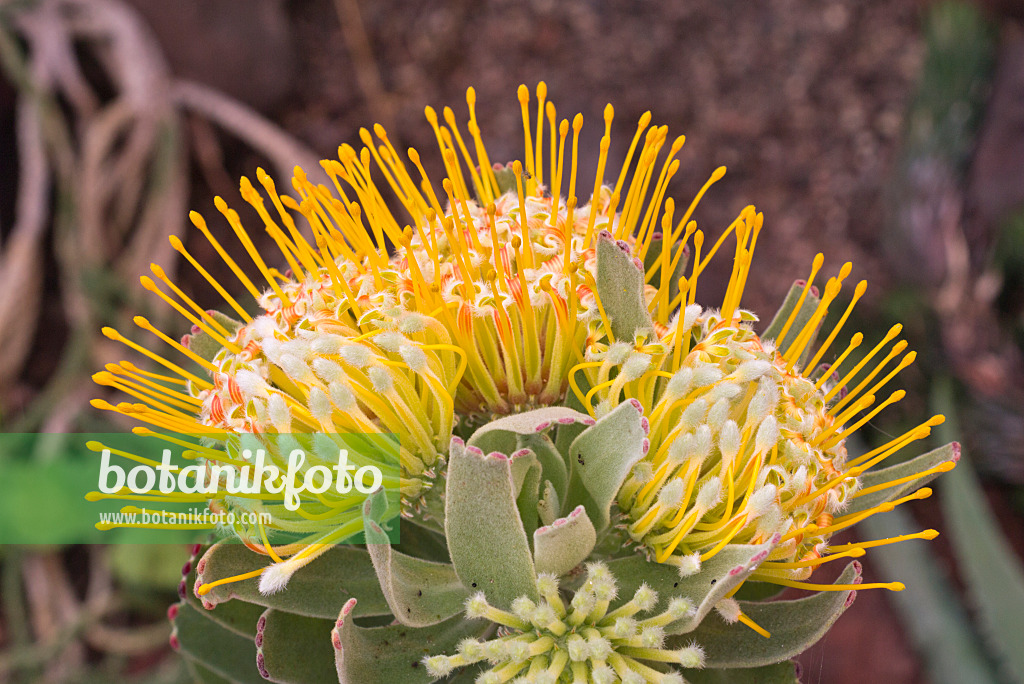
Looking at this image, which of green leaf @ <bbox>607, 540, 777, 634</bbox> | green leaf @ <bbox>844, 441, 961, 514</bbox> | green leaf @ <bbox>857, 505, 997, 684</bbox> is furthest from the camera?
green leaf @ <bbox>857, 505, 997, 684</bbox>

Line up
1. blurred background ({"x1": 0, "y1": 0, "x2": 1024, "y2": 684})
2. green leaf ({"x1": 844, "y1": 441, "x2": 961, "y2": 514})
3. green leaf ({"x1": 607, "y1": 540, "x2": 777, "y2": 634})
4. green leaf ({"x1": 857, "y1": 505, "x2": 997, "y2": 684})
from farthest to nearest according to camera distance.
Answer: blurred background ({"x1": 0, "y1": 0, "x2": 1024, "y2": 684}) < green leaf ({"x1": 857, "y1": 505, "x2": 997, "y2": 684}) < green leaf ({"x1": 844, "y1": 441, "x2": 961, "y2": 514}) < green leaf ({"x1": 607, "y1": 540, "x2": 777, "y2": 634})

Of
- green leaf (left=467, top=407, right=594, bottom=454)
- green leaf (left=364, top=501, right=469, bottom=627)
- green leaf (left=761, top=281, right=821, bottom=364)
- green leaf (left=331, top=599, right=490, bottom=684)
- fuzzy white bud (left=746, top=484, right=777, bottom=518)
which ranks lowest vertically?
green leaf (left=331, top=599, right=490, bottom=684)

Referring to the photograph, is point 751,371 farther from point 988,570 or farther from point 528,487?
point 988,570

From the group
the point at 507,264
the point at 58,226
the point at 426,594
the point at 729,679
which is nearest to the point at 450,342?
the point at 507,264

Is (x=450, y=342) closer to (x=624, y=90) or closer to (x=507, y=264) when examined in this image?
(x=507, y=264)

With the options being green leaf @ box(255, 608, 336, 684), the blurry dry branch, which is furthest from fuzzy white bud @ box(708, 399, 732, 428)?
the blurry dry branch

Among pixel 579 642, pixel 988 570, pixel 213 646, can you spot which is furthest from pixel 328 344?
pixel 988 570

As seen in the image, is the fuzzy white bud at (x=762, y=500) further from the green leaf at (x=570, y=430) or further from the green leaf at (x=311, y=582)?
the green leaf at (x=311, y=582)
